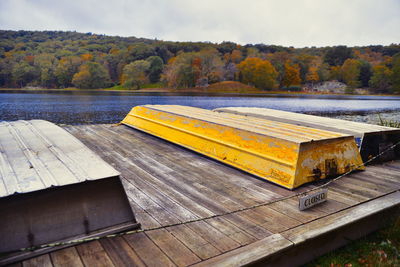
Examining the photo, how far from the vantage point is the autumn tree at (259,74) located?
2849 inches

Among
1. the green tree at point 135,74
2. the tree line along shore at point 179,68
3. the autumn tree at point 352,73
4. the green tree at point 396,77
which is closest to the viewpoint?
the tree line along shore at point 179,68

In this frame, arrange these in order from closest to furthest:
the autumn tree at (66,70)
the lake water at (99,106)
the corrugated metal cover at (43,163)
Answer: the corrugated metal cover at (43,163) < the lake water at (99,106) < the autumn tree at (66,70)

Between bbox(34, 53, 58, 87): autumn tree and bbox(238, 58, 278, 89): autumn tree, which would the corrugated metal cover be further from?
bbox(238, 58, 278, 89): autumn tree

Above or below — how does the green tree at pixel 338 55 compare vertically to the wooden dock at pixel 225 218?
above

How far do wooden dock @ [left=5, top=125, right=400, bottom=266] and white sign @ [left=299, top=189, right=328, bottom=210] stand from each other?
0.07 meters

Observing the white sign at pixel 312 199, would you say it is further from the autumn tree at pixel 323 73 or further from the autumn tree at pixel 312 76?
the autumn tree at pixel 323 73

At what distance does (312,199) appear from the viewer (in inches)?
119

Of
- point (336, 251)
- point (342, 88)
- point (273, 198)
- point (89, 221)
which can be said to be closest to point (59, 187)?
point (89, 221)

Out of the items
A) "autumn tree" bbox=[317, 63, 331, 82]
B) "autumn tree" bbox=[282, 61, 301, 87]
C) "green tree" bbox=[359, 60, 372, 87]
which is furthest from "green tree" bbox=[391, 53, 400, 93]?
"autumn tree" bbox=[282, 61, 301, 87]

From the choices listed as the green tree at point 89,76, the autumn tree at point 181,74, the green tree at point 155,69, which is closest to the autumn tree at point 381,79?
the autumn tree at point 181,74

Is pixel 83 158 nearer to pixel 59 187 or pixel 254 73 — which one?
pixel 59 187

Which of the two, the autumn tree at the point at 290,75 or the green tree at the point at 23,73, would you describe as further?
the autumn tree at the point at 290,75

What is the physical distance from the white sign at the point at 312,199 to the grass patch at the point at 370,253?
491mm

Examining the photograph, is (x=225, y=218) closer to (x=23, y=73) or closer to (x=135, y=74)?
(x=135, y=74)
